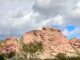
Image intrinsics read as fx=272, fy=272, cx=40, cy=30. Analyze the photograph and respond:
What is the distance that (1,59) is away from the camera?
191 feet

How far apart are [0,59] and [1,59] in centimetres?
27

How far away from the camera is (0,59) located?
58125 millimetres
